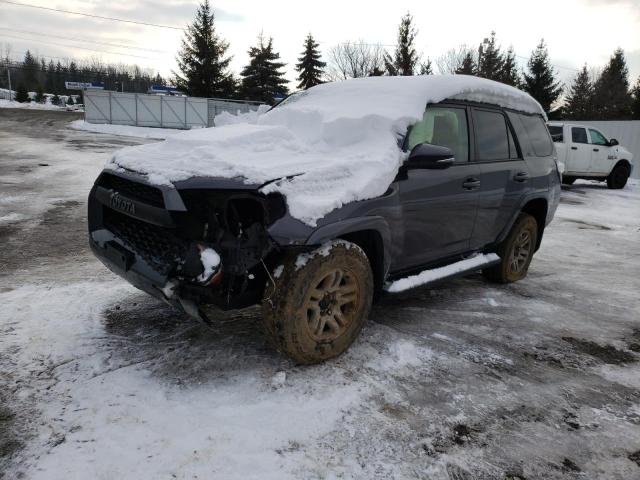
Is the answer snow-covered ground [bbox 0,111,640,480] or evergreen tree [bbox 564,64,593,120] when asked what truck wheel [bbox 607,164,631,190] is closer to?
snow-covered ground [bbox 0,111,640,480]

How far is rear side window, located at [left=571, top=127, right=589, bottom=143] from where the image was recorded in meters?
14.1

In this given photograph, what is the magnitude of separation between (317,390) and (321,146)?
1672 mm

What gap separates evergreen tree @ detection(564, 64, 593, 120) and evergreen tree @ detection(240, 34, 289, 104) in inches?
1025

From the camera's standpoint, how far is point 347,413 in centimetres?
258

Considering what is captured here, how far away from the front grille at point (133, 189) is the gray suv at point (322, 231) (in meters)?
0.01

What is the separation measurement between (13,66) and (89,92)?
7688cm

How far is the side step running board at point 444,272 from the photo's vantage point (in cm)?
345

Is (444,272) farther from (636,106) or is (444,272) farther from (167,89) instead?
(167,89)

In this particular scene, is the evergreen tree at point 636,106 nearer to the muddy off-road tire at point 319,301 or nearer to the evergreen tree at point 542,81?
the evergreen tree at point 542,81

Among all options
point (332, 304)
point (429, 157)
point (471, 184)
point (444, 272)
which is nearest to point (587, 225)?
point (471, 184)

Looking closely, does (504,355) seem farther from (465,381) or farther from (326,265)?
(326,265)

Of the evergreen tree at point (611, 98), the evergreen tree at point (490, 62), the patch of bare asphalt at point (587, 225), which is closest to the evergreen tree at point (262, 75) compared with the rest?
the evergreen tree at point (490, 62)

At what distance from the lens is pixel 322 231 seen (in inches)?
108

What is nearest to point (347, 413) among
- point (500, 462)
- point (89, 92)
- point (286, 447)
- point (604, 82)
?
point (286, 447)
